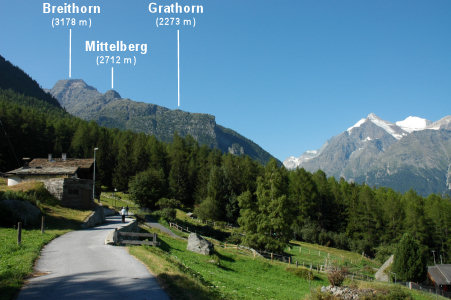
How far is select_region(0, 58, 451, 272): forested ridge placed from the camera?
257ft

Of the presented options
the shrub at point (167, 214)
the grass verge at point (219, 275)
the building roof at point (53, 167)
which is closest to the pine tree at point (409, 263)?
the grass verge at point (219, 275)

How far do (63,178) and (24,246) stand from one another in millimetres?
22678

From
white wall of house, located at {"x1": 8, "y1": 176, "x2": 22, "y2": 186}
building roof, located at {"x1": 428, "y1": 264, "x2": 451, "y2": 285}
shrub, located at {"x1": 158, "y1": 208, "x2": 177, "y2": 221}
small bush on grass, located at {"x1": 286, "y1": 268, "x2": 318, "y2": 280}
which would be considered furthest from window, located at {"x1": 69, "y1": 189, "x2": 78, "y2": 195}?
building roof, located at {"x1": 428, "y1": 264, "x2": 451, "y2": 285}

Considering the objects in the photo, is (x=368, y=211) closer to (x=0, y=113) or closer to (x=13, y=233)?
(x=13, y=233)

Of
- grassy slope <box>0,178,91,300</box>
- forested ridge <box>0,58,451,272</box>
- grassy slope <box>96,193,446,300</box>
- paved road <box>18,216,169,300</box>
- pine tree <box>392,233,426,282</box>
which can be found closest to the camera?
paved road <box>18,216,169,300</box>

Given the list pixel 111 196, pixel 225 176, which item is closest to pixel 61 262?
pixel 111 196

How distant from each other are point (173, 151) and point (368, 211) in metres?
59.5

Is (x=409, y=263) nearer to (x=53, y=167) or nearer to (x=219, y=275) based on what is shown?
(x=219, y=275)

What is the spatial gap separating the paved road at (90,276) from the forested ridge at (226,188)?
42.3 m

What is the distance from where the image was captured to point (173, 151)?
347 ft

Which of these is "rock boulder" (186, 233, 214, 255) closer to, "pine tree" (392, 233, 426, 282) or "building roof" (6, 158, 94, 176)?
"building roof" (6, 158, 94, 176)

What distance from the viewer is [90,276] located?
14000mm

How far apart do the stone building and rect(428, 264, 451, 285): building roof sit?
51457mm

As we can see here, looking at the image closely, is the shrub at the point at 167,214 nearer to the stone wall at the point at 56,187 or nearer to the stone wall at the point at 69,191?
the stone wall at the point at 69,191
